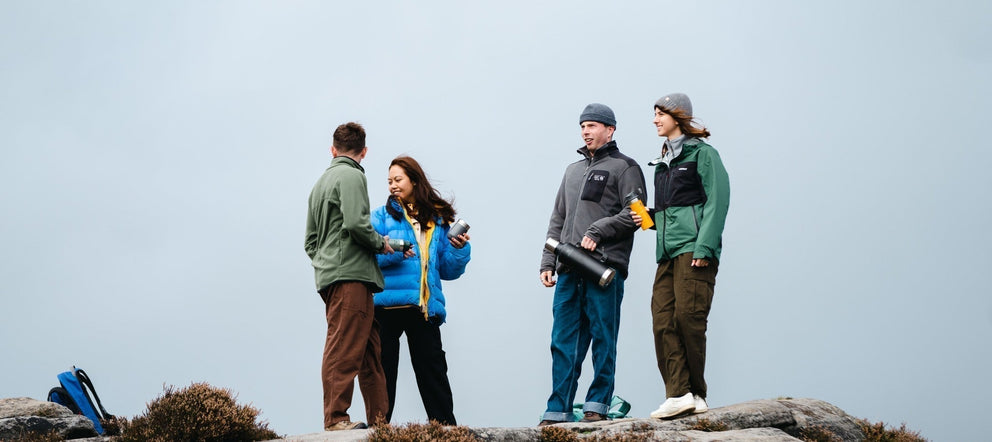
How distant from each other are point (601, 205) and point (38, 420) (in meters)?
5.03

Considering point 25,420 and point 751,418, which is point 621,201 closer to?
point 751,418

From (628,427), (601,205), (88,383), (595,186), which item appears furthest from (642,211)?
(88,383)

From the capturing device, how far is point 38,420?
829cm

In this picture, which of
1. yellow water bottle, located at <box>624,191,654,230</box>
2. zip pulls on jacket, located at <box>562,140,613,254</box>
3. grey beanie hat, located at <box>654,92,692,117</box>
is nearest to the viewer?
yellow water bottle, located at <box>624,191,654,230</box>

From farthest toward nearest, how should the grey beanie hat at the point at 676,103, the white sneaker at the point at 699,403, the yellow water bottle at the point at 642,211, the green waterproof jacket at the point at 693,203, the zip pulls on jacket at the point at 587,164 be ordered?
the zip pulls on jacket at the point at 587,164 < the grey beanie hat at the point at 676,103 < the yellow water bottle at the point at 642,211 < the white sneaker at the point at 699,403 < the green waterproof jacket at the point at 693,203

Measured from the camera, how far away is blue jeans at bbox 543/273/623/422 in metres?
8.91

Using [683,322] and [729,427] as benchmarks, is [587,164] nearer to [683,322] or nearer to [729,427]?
[683,322]

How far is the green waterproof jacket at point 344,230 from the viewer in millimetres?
8219

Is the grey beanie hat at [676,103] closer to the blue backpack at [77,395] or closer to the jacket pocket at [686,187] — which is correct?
the jacket pocket at [686,187]

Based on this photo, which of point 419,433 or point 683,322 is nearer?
point 419,433

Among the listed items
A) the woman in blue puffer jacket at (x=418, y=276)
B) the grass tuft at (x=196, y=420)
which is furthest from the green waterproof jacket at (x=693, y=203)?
the grass tuft at (x=196, y=420)

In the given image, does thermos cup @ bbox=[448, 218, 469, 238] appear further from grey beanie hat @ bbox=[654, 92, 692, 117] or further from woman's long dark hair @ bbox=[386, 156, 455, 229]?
grey beanie hat @ bbox=[654, 92, 692, 117]

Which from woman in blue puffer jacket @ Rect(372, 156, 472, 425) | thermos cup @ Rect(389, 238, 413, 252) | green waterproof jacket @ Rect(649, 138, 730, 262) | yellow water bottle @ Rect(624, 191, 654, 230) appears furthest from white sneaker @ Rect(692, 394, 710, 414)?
thermos cup @ Rect(389, 238, 413, 252)

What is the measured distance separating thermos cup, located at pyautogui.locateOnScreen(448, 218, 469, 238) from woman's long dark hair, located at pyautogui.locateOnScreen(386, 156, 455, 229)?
0.25m
